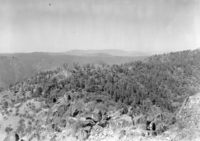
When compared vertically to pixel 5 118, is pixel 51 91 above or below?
above

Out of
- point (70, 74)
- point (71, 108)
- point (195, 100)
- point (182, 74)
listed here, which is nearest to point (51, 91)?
point (70, 74)

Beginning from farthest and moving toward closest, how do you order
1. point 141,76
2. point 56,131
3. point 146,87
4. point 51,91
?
point 141,76, point 146,87, point 51,91, point 56,131

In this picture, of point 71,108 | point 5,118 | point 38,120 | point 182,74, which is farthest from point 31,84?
point 182,74

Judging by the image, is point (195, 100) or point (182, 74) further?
point (182, 74)

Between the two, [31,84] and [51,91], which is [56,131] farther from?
[31,84]

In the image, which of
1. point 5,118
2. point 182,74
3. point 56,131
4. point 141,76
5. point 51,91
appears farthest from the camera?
point 182,74

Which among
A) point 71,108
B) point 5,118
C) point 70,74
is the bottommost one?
point 5,118
